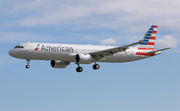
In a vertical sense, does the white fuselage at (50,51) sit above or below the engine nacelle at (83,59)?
above

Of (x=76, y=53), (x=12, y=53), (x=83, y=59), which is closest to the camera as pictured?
(x=12, y=53)

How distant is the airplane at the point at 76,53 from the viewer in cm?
4128

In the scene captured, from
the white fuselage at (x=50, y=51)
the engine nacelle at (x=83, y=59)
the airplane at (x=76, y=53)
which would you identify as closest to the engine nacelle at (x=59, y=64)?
the airplane at (x=76, y=53)

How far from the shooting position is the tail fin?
51781 mm

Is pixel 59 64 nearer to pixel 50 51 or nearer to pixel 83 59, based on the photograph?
pixel 50 51

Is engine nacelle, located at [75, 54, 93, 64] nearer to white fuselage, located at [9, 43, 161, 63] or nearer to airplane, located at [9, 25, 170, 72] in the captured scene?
airplane, located at [9, 25, 170, 72]

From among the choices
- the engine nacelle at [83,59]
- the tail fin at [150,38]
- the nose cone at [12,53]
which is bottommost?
the engine nacelle at [83,59]

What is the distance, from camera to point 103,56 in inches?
1773

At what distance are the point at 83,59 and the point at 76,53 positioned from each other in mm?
2170

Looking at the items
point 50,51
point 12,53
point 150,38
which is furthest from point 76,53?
point 150,38

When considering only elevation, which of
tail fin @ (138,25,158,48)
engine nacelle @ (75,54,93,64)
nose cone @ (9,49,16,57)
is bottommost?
engine nacelle @ (75,54,93,64)

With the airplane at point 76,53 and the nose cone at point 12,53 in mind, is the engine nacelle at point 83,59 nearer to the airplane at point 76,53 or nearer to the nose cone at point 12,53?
the airplane at point 76,53

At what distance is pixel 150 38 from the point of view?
5256 centimetres

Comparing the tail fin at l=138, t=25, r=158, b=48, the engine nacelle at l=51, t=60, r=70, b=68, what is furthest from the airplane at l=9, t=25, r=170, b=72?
the tail fin at l=138, t=25, r=158, b=48
